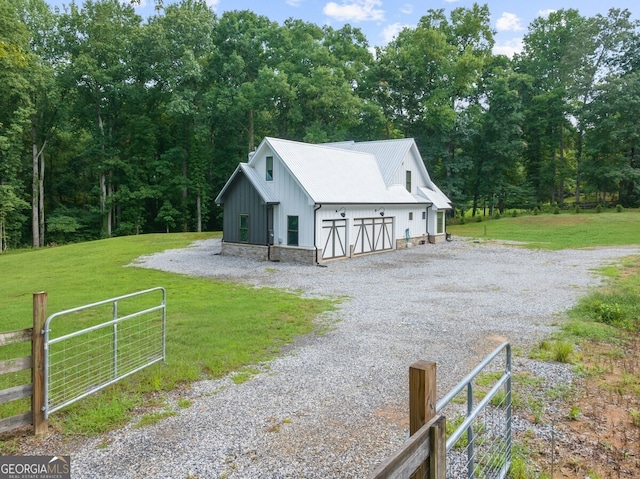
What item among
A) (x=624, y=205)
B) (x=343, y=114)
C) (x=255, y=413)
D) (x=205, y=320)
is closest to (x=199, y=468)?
(x=255, y=413)

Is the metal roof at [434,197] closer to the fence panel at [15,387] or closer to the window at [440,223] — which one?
the window at [440,223]

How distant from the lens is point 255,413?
16.5 ft

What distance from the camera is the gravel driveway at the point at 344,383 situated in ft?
13.4

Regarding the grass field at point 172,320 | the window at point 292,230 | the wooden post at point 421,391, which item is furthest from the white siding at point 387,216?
the wooden post at point 421,391

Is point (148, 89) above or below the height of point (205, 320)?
above

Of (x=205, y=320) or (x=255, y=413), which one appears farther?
(x=205, y=320)

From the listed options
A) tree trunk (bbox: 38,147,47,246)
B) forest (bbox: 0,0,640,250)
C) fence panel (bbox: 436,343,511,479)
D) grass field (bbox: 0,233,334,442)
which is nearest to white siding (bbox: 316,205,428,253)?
grass field (bbox: 0,233,334,442)

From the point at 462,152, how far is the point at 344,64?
46.3ft

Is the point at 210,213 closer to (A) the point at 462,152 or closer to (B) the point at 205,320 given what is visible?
(A) the point at 462,152

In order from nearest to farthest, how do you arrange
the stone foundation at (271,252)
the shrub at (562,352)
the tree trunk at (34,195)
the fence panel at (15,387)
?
the fence panel at (15,387)
the shrub at (562,352)
the stone foundation at (271,252)
the tree trunk at (34,195)

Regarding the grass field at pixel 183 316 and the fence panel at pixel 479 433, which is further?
the grass field at pixel 183 316

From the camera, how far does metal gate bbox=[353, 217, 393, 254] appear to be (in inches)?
822

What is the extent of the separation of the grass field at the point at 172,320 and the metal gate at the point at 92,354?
0.17 meters

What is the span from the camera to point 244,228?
810 inches
